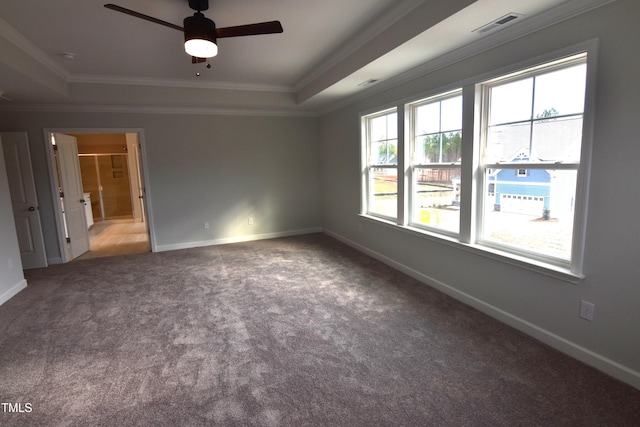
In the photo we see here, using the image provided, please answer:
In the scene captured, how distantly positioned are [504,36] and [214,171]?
465 cm

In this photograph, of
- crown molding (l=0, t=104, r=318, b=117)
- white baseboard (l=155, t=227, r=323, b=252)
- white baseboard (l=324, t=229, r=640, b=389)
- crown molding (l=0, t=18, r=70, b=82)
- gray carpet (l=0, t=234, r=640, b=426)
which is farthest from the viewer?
white baseboard (l=155, t=227, r=323, b=252)

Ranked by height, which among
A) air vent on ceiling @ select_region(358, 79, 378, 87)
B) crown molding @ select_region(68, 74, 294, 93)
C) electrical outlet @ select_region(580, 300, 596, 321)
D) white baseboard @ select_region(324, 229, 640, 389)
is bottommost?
white baseboard @ select_region(324, 229, 640, 389)

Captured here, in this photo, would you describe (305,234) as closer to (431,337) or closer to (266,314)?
(266,314)

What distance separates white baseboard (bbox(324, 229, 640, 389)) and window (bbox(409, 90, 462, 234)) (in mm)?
637

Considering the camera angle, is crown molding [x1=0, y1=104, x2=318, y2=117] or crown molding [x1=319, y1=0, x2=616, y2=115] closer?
crown molding [x1=319, y1=0, x2=616, y2=115]

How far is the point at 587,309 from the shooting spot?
2.22 metres

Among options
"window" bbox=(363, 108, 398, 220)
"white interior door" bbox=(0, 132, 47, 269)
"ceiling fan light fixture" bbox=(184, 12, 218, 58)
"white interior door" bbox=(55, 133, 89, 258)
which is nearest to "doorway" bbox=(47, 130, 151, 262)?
"white interior door" bbox=(55, 133, 89, 258)

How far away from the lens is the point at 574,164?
2.26 m

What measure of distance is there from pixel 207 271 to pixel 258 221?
190 centimetres

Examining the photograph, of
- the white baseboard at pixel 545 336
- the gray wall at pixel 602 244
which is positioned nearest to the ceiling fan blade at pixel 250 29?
the gray wall at pixel 602 244

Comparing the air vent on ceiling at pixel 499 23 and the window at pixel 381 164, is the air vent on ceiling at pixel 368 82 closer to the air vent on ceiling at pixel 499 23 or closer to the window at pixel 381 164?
the window at pixel 381 164

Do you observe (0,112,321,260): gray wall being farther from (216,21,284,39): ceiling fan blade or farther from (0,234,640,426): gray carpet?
(216,21,284,39): ceiling fan blade

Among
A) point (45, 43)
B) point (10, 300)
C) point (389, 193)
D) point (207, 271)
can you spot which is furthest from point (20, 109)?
point (389, 193)

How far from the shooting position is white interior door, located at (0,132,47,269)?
4.53 meters
